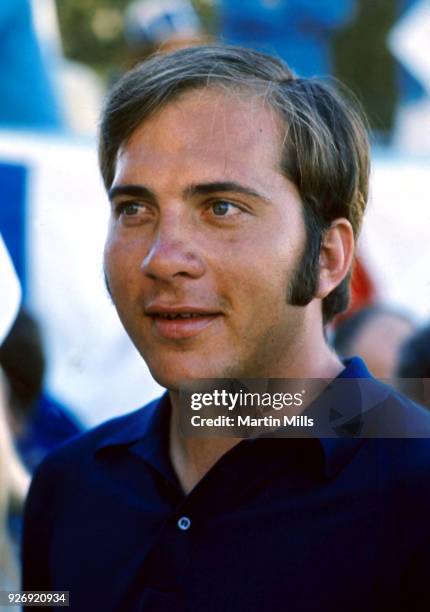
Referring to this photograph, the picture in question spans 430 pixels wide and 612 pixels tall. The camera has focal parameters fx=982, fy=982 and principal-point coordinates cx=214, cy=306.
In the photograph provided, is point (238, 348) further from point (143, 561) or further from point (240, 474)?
point (143, 561)

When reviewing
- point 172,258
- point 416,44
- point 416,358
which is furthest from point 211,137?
point 416,44

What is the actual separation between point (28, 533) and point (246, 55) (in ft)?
2.61

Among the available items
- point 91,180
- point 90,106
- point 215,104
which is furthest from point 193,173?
point 90,106

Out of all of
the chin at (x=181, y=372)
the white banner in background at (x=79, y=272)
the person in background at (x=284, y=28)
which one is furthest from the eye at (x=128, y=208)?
the person in background at (x=284, y=28)

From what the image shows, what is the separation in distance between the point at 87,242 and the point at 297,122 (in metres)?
1.18

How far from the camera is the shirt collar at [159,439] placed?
124cm

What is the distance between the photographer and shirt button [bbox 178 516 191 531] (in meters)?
1.25

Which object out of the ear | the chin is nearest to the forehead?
the ear

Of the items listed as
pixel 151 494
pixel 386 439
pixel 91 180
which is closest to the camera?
pixel 386 439

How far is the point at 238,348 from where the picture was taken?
1252 mm

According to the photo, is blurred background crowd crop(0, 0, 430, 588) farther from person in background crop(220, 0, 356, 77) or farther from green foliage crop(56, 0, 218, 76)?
green foliage crop(56, 0, 218, 76)

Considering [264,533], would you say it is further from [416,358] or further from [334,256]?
[416,358]

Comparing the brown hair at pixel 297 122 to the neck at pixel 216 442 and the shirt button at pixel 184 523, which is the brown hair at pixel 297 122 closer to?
the neck at pixel 216 442

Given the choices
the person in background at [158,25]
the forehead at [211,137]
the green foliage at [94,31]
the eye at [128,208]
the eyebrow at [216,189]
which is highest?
the green foliage at [94,31]
